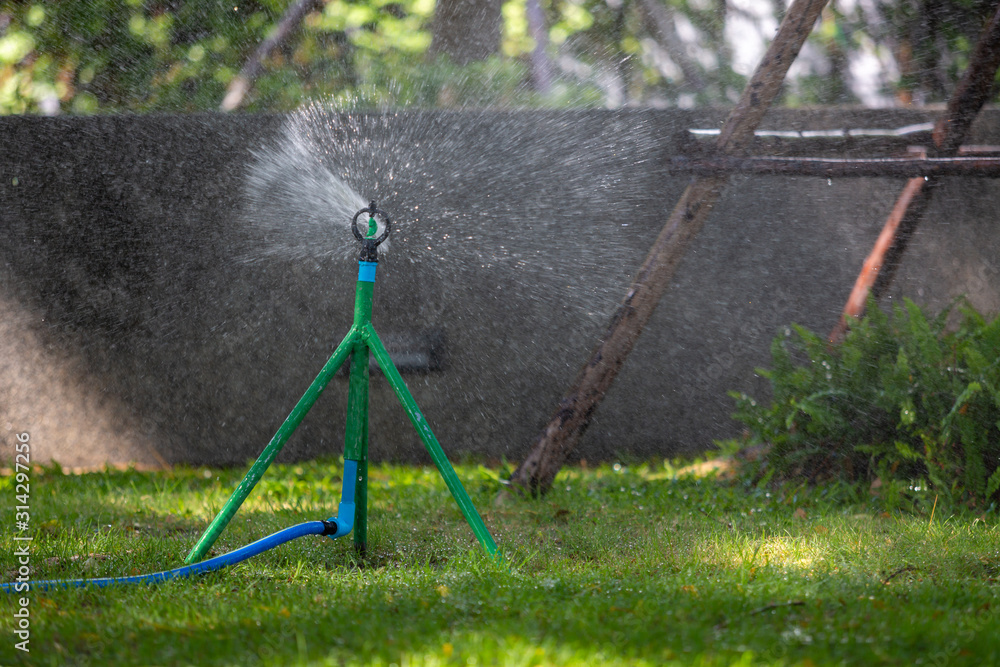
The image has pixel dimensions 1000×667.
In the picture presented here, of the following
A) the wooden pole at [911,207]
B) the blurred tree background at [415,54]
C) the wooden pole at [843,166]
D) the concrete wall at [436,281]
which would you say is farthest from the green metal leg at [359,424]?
the blurred tree background at [415,54]

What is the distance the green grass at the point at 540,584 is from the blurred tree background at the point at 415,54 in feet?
13.4

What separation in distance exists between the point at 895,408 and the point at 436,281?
8.82 ft

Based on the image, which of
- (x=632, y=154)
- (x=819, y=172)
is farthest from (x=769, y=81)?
(x=632, y=154)

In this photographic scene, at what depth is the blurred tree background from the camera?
7.47 m

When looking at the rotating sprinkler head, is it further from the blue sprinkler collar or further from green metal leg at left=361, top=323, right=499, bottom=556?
green metal leg at left=361, top=323, right=499, bottom=556

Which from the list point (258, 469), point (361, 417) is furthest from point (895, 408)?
point (258, 469)

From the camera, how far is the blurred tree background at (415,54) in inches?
294

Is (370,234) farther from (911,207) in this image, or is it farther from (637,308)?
(911,207)

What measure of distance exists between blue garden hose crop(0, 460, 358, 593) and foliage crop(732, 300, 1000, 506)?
88.2 inches

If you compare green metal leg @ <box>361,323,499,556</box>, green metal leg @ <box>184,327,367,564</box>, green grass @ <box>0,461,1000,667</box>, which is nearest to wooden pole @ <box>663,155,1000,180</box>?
green grass @ <box>0,461,1000,667</box>

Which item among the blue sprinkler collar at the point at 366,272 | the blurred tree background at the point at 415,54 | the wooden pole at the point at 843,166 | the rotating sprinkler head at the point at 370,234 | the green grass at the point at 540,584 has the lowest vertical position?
the green grass at the point at 540,584

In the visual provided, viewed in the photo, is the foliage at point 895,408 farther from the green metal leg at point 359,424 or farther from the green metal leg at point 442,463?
the green metal leg at point 359,424

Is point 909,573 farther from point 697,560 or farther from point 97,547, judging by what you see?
point 97,547

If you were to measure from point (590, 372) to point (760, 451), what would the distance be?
1050 millimetres
